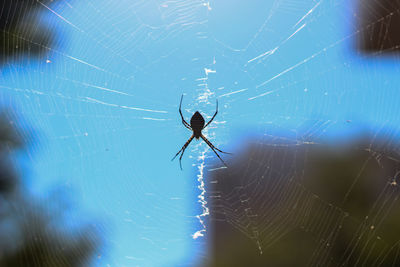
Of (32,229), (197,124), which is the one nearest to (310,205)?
(197,124)

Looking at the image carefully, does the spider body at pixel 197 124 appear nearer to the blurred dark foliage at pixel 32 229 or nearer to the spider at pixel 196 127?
the spider at pixel 196 127

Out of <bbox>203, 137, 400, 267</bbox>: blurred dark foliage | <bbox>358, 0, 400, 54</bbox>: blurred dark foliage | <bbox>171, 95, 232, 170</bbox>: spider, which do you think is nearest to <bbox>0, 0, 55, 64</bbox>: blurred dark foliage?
<bbox>171, 95, 232, 170</bbox>: spider

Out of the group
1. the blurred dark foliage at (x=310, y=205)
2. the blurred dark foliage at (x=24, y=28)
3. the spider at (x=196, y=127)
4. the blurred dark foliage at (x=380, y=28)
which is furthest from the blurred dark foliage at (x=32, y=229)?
the blurred dark foliage at (x=380, y=28)

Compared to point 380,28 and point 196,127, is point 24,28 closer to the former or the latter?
point 196,127

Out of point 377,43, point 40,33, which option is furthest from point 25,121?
point 377,43

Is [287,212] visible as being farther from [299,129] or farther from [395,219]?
[395,219]

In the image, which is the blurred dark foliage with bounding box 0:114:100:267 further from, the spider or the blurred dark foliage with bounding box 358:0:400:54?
the blurred dark foliage with bounding box 358:0:400:54

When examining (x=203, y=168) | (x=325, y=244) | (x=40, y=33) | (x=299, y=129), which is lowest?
(x=325, y=244)
